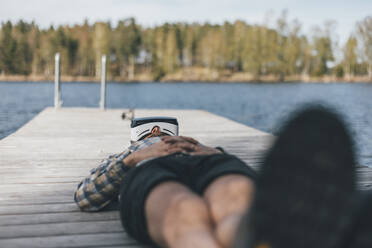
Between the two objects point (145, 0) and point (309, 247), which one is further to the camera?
point (145, 0)

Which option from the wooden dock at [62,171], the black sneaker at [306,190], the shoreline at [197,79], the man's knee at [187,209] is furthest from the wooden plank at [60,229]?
the shoreline at [197,79]

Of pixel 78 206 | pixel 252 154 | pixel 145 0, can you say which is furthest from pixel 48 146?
pixel 145 0

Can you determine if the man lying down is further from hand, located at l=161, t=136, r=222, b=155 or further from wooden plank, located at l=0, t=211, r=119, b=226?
wooden plank, located at l=0, t=211, r=119, b=226

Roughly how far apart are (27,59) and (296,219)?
73.5 meters

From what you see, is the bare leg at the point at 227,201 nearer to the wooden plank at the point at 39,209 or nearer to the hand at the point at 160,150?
the hand at the point at 160,150

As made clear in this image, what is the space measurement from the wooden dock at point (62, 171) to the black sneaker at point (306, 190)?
118 centimetres

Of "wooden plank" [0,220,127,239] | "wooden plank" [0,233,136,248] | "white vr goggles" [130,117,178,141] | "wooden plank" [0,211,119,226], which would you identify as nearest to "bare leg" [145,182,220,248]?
"wooden plank" [0,233,136,248]

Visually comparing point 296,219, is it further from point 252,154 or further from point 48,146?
point 48,146

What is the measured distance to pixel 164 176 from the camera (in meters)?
1.74

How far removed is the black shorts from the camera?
1740 mm

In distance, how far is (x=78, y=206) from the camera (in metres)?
2.53

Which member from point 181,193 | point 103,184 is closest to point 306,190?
point 181,193

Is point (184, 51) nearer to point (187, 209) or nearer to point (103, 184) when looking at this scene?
point (103, 184)

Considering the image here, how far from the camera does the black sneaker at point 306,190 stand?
98 centimetres
